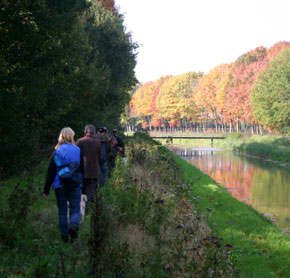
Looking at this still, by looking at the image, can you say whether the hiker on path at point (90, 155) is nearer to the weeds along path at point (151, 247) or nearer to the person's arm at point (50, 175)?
the weeds along path at point (151, 247)

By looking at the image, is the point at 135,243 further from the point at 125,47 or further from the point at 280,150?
the point at 280,150

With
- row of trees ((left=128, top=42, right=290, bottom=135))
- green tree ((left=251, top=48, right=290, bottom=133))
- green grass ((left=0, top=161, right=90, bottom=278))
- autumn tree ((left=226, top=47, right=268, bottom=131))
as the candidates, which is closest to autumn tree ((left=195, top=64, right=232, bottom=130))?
row of trees ((left=128, top=42, right=290, bottom=135))

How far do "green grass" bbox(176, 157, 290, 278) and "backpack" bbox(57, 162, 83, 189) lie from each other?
2584mm

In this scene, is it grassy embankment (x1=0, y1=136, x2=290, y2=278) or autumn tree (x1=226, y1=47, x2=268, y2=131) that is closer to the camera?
grassy embankment (x1=0, y1=136, x2=290, y2=278)

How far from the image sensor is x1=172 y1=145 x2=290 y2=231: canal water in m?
17.0

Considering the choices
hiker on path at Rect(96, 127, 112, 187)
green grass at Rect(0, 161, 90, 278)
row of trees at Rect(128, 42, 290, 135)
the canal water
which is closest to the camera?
green grass at Rect(0, 161, 90, 278)

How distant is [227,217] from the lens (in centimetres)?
1251

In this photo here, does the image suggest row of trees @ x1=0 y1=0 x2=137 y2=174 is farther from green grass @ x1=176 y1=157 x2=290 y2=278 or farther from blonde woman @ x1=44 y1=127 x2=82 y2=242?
green grass @ x1=176 y1=157 x2=290 y2=278

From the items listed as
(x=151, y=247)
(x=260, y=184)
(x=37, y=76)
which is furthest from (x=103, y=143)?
(x=260, y=184)

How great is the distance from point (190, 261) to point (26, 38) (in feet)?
28.5

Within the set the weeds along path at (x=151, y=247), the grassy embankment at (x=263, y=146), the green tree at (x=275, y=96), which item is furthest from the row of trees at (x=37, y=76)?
the green tree at (x=275, y=96)

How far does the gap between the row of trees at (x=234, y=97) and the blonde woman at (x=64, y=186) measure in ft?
123

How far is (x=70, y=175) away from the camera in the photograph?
6.83 metres

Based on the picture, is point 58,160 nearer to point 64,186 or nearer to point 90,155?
point 64,186
